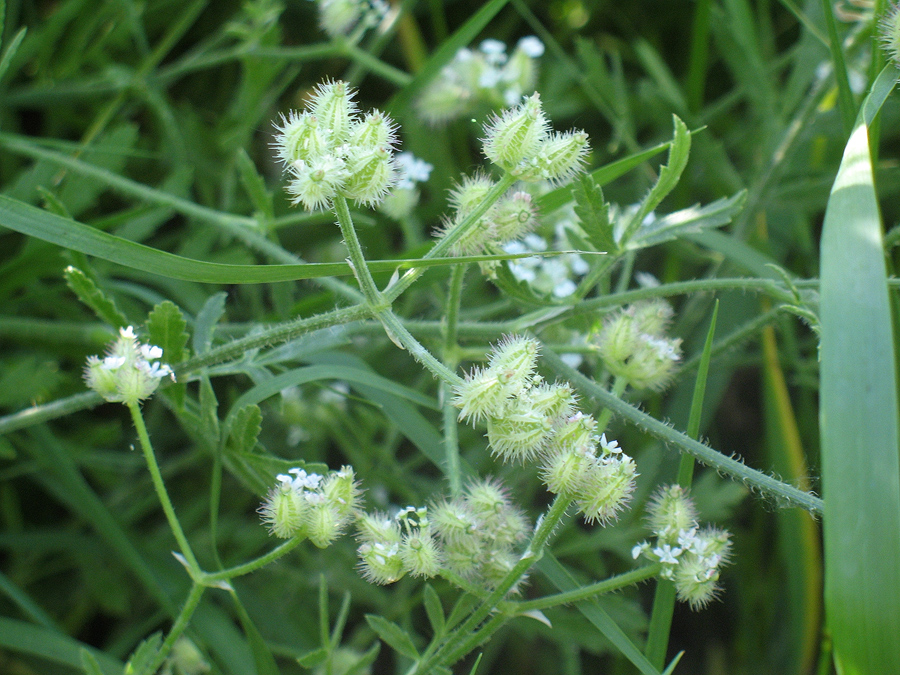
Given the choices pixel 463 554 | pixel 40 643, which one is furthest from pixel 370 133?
pixel 40 643

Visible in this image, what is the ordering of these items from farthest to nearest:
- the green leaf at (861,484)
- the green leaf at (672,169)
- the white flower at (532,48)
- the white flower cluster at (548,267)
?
the white flower at (532,48) → the white flower cluster at (548,267) → the green leaf at (672,169) → the green leaf at (861,484)

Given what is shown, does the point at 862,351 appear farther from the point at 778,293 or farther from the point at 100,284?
the point at 100,284

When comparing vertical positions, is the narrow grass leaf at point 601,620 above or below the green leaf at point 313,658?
above

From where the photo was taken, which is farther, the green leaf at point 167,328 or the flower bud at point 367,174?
the green leaf at point 167,328

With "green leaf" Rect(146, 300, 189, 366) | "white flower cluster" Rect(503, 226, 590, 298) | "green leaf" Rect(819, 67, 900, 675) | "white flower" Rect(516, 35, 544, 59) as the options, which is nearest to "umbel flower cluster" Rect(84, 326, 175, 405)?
"green leaf" Rect(146, 300, 189, 366)

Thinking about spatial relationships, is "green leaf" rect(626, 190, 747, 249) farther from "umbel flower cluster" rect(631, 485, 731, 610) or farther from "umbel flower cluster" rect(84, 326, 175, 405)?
"umbel flower cluster" rect(84, 326, 175, 405)

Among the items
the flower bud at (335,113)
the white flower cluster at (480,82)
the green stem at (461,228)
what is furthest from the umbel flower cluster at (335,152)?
the white flower cluster at (480,82)

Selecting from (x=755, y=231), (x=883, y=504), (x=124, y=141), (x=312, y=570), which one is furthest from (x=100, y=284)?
(x=755, y=231)

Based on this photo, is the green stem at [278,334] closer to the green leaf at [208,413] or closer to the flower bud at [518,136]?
the green leaf at [208,413]

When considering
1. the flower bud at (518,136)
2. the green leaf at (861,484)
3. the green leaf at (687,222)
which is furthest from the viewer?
the green leaf at (687,222)
